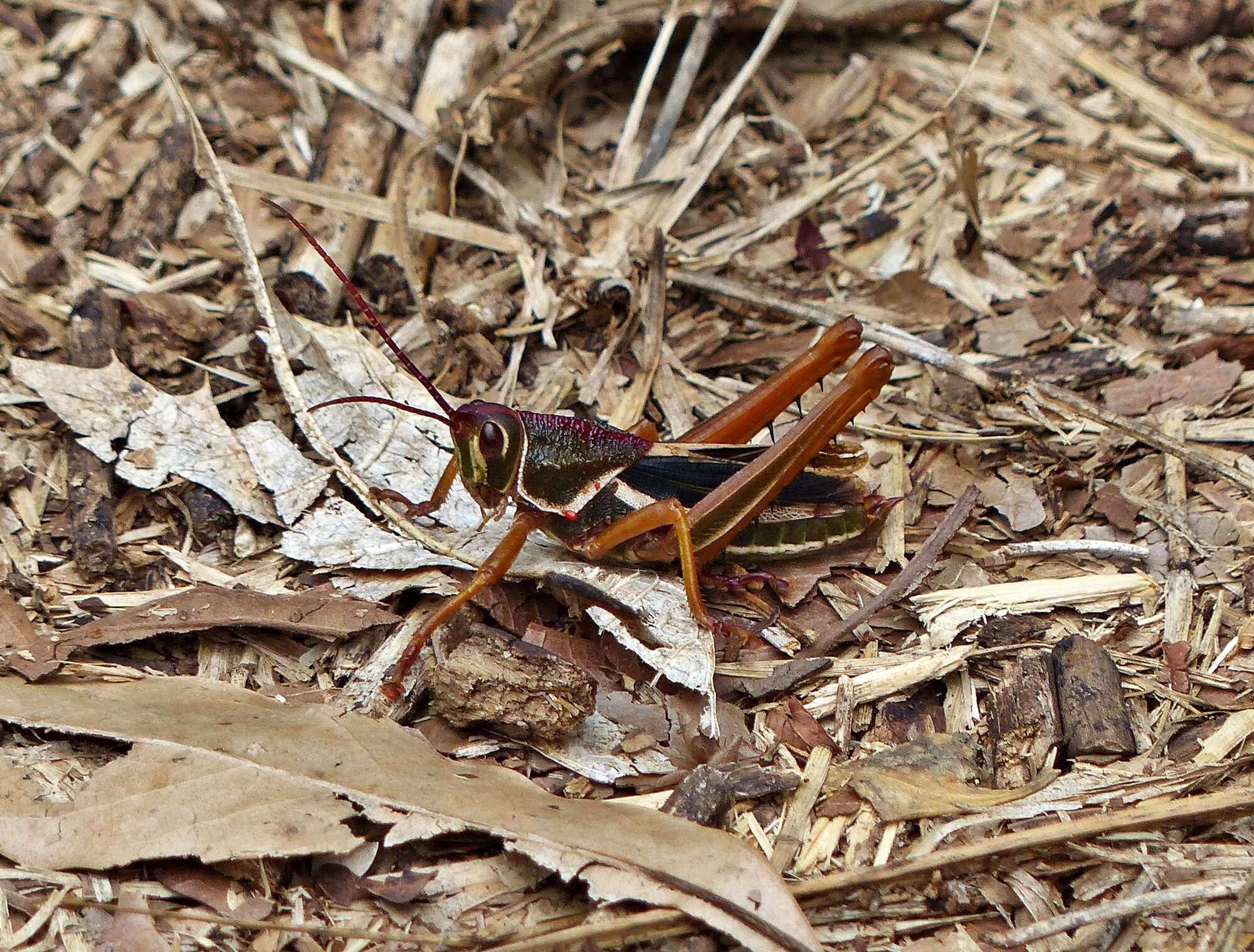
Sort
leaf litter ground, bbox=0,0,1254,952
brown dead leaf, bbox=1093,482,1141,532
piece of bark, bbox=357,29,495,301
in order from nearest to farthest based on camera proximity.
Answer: leaf litter ground, bbox=0,0,1254,952
brown dead leaf, bbox=1093,482,1141,532
piece of bark, bbox=357,29,495,301

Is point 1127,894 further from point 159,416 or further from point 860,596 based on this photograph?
point 159,416

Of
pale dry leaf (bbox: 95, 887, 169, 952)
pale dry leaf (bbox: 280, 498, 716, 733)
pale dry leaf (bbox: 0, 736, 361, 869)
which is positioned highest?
pale dry leaf (bbox: 280, 498, 716, 733)

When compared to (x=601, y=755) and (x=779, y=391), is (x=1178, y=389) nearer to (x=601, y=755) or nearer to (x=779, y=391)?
(x=779, y=391)

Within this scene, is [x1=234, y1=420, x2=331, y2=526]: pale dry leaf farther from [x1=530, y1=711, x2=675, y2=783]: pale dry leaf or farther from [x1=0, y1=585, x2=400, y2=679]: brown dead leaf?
[x1=530, y1=711, x2=675, y2=783]: pale dry leaf

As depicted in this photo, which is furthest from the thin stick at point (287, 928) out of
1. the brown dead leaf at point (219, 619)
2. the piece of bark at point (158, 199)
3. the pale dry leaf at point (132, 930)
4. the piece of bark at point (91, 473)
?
the piece of bark at point (158, 199)

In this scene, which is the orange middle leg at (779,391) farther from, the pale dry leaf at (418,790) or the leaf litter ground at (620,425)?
the pale dry leaf at (418,790)

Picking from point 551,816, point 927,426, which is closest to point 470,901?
point 551,816

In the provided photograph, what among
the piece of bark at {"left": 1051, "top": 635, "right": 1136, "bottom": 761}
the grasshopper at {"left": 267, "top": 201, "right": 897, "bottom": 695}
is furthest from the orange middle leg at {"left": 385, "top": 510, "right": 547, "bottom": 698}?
the piece of bark at {"left": 1051, "top": 635, "right": 1136, "bottom": 761}
